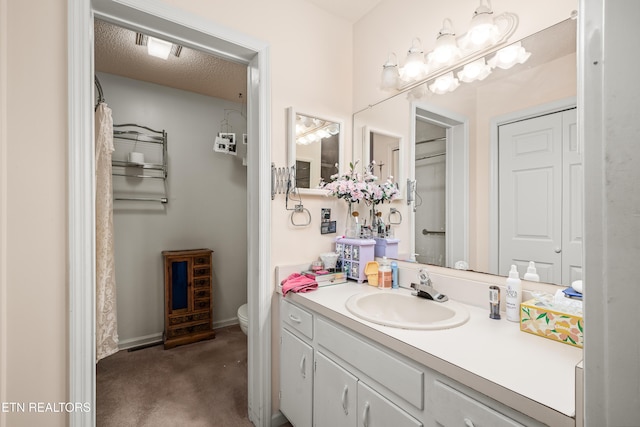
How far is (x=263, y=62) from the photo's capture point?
1.64m

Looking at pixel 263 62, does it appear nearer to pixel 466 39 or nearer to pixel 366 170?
pixel 366 170

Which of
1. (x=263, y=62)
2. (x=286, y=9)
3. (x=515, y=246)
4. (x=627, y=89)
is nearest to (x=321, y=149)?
(x=263, y=62)

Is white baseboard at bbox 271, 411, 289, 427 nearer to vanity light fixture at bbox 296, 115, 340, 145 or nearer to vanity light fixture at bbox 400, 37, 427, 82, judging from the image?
vanity light fixture at bbox 296, 115, 340, 145

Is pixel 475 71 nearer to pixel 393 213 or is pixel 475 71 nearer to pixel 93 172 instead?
pixel 393 213

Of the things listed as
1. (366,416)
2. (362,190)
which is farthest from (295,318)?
(362,190)

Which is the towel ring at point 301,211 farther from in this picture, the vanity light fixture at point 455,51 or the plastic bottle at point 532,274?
the plastic bottle at point 532,274

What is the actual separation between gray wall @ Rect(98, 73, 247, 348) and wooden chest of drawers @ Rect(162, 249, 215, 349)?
0.68 feet

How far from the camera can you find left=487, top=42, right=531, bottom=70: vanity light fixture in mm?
1207

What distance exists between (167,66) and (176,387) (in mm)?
2560

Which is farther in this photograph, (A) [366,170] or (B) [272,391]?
(A) [366,170]

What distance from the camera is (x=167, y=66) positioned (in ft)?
8.11

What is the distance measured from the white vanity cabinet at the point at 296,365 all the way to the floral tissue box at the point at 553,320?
2.85ft

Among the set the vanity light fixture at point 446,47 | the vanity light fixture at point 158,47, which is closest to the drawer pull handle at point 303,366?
the vanity light fixture at point 446,47

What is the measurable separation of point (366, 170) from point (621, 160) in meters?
1.54
